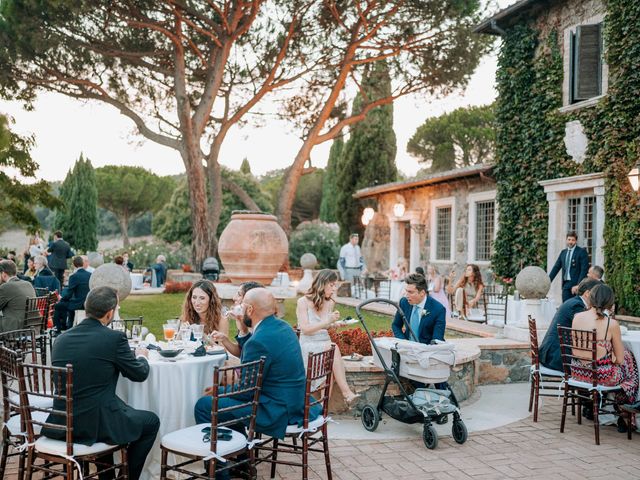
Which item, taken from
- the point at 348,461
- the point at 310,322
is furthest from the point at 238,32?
the point at 348,461

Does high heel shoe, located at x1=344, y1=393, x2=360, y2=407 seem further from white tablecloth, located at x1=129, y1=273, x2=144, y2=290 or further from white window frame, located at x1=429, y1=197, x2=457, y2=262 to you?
white tablecloth, located at x1=129, y1=273, x2=144, y2=290

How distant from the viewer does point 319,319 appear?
5902 mm

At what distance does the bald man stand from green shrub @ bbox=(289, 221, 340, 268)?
2113 centimetres

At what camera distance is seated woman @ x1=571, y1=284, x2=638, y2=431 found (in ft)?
18.4

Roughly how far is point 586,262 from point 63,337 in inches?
335

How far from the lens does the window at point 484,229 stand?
1553cm

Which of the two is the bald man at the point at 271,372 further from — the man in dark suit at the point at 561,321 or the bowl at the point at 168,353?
the man in dark suit at the point at 561,321

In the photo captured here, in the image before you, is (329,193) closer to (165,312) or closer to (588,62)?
(165,312)

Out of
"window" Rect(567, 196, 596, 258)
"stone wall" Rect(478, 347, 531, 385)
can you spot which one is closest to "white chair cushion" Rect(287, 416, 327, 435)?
→ "stone wall" Rect(478, 347, 531, 385)

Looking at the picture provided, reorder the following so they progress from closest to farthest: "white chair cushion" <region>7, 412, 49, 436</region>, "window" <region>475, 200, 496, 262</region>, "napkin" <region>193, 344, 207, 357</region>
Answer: "white chair cushion" <region>7, 412, 49, 436</region> < "napkin" <region>193, 344, 207, 357</region> < "window" <region>475, 200, 496, 262</region>

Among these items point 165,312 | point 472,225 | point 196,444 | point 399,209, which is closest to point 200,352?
point 196,444

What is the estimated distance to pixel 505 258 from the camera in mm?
13625

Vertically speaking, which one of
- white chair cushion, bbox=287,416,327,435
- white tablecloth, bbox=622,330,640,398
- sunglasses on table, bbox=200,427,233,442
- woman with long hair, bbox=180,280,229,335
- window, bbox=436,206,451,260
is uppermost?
window, bbox=436,206,451,260

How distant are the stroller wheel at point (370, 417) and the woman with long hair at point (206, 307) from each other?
1.48m
